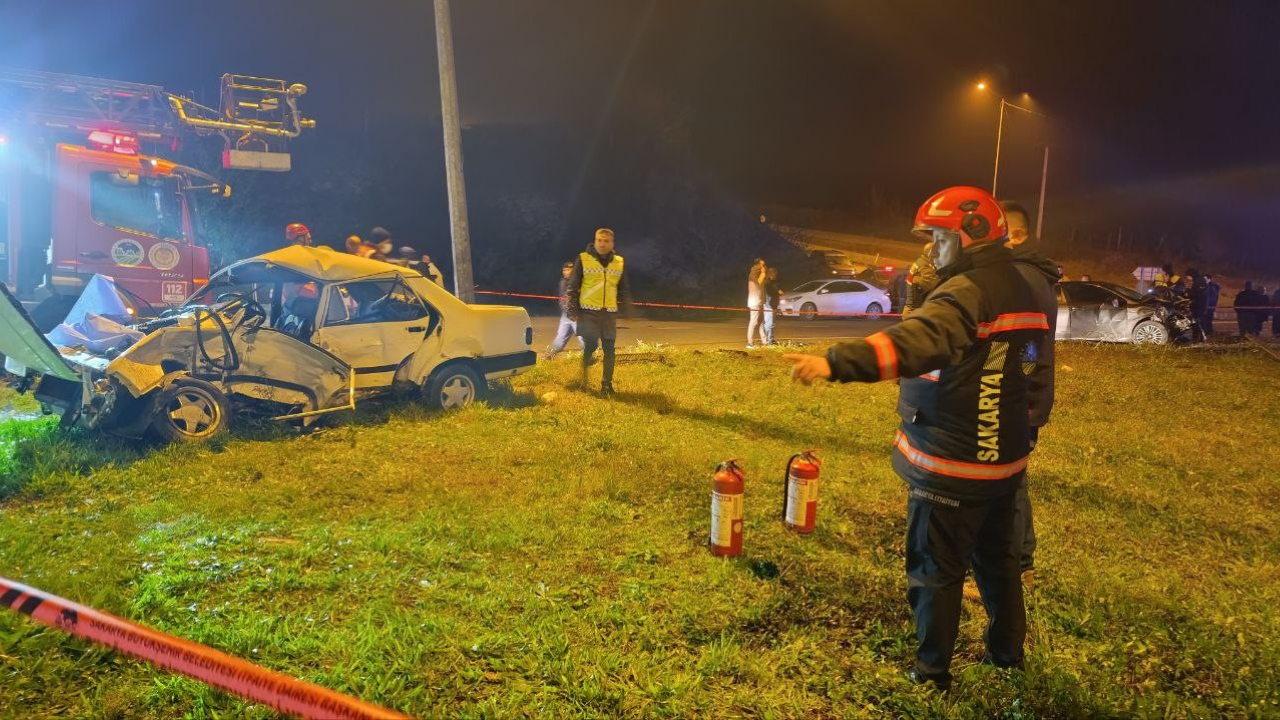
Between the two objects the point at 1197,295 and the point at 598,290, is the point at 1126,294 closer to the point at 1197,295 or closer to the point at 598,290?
the point at 1197,295

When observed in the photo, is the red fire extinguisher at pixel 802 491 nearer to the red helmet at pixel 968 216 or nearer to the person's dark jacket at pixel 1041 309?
the person's dark jacket at pixel 1041 309

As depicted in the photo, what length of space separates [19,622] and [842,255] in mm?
36354

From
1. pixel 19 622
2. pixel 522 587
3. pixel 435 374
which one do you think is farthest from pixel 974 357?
pixel 435 374

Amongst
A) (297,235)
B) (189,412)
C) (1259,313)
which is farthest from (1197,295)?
(189,412)

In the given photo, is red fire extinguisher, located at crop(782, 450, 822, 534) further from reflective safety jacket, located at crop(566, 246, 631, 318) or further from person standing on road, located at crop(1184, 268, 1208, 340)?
person standing on road, located at crop(1184, 268, 1208, 340)

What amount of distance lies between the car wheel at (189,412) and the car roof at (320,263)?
1.25 m

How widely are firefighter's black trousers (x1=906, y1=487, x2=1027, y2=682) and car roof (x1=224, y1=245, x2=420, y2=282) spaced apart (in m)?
5.36

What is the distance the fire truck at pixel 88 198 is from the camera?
859 cm

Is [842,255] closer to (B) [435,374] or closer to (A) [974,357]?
(B) [435,374]

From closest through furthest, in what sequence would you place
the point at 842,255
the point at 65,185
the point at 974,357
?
the point at 974,357, the point at 65,185, the point at 842,255

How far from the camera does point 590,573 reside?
386cm

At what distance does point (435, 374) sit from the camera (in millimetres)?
7156

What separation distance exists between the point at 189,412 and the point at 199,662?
13.6ft

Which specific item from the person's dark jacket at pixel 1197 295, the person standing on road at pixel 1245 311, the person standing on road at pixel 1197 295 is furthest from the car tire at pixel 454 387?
the person standing on road at pixel 1245 311
